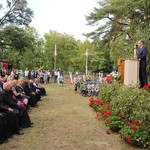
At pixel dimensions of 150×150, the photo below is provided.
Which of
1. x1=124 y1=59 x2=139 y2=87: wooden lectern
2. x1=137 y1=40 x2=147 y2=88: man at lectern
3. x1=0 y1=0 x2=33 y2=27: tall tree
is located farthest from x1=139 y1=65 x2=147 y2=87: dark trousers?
x1=0 y1=0 x2=33 y2=27: tall tree

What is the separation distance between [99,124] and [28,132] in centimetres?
250

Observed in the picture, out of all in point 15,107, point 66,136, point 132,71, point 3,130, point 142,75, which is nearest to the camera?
point 3,130

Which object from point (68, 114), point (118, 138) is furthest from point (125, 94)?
point (68, 114)

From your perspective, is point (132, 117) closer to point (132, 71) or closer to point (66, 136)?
point (66, 136)

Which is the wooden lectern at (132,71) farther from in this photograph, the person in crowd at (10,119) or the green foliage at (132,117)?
the person in crowd at (10,119)

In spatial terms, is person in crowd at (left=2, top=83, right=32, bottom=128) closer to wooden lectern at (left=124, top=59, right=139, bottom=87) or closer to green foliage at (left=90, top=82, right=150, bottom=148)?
green foliage at (left=90, top=82, right=150, bottom=148)

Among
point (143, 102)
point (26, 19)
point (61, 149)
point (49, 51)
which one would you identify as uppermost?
point (26, 19)

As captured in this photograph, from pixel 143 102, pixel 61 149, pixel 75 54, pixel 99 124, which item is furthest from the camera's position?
pixel 75 54

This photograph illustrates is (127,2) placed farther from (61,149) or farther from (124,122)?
(61,149)

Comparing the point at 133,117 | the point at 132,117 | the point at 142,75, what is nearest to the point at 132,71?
the point at 142,75

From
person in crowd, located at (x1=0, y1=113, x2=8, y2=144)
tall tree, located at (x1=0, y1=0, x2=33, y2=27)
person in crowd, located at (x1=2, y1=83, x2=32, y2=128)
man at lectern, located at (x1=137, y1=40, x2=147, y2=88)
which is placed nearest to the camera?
person in crowd, located at (x1=0, y1=113, x2=8, y2=144)

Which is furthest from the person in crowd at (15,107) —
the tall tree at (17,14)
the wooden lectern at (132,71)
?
the tall tree at (17,14)

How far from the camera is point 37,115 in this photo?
537 inches

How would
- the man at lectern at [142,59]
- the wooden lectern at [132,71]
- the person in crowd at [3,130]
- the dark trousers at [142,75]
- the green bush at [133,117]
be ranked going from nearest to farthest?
1. the green bush at [133,117]
2. the person in crowd at [3,130]
3. the man at lectern at [142,59]
4. the wooden lectern at [132,71]
5. the dark trousers at [142,75]
